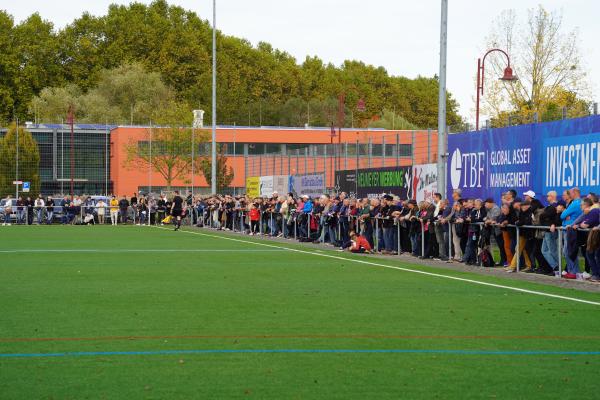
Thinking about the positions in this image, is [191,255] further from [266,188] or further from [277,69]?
[277,69]

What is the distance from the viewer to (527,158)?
1013 inches

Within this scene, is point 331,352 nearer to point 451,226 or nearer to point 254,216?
point 451,226

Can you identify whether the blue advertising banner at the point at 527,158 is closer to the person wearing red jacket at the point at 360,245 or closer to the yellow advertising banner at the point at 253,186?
the person wearing red jacket at the point at 360,245

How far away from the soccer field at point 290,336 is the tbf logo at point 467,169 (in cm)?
795

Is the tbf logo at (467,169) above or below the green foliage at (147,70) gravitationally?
below

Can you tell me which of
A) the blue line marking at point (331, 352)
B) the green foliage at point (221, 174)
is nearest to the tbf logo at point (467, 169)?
the blue line marking at point (331, 352)

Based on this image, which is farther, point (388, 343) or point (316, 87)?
point (316, 87)

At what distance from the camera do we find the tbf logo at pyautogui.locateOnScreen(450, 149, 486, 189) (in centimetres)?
2855

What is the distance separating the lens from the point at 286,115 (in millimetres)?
118062

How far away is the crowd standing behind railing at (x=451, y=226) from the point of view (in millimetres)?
20463

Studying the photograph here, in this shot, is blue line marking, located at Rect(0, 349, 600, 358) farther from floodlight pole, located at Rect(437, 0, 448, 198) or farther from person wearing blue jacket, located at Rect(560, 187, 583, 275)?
floodlight pole, located at Rect(437, 0, 448, 198)

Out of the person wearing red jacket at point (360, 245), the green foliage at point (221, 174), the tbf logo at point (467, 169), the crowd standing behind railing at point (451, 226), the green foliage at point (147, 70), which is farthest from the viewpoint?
the green foliage at point (147, 70)

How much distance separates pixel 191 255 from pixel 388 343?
16749 millimetres

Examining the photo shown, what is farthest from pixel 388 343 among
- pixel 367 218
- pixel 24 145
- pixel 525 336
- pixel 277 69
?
pixel 277 69
